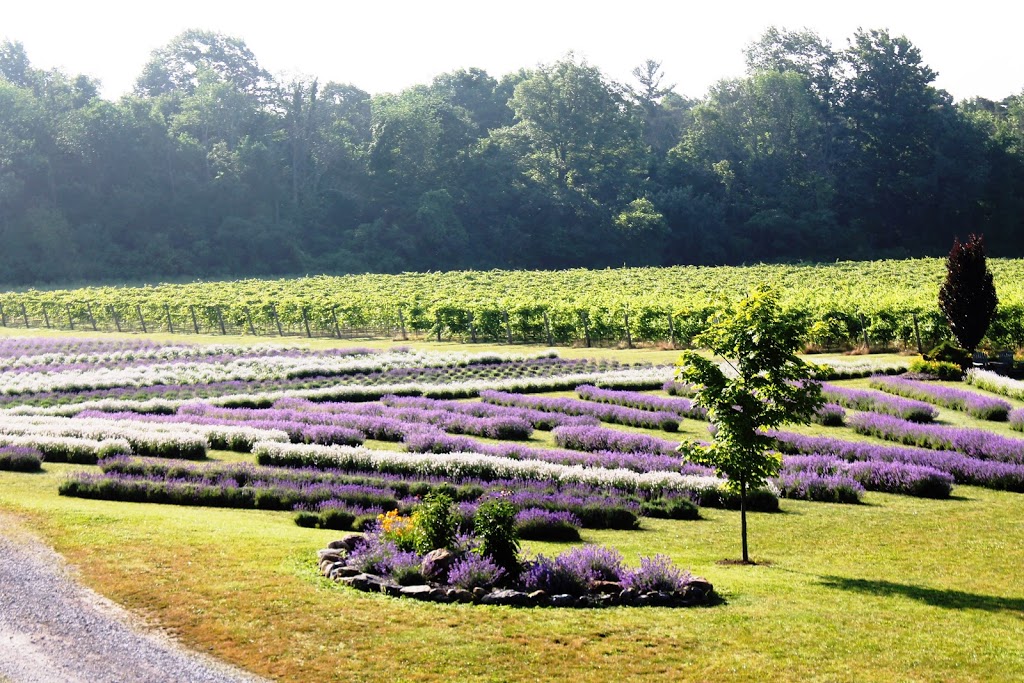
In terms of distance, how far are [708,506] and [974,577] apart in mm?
6370

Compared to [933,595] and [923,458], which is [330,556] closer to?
[933,595]

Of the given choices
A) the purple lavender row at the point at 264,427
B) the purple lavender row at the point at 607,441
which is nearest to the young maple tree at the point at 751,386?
the purple lavender row at the point at 607,441

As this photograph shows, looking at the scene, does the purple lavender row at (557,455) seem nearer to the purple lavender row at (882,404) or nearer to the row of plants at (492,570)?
the purple lavender row at (882,404)

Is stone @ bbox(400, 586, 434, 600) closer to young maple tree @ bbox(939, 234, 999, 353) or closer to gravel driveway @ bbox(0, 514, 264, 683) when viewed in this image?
gravel driveway @ bbox(0, 514, 264, 683)

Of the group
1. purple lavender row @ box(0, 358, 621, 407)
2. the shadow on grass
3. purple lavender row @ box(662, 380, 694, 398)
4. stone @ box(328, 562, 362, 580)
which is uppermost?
purple lavender row @ box(0, 358, 621, 407)

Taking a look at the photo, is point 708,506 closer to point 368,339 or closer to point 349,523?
point 349,523

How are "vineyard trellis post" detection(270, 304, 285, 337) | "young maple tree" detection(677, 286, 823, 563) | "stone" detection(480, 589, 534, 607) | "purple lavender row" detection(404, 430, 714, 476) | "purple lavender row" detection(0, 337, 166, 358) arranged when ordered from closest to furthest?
1. "stone" detection(480, 589, 534, 607)
2. "young maple tree" detection(677, 286, 823, 563)
3. "purple lavender row" detection(404, 430, 714, 476)
4. "purple lavender row" detection(0, 337, 166, 358)
5. "vineyard trellis post" detection(270, 304, 285, 337)

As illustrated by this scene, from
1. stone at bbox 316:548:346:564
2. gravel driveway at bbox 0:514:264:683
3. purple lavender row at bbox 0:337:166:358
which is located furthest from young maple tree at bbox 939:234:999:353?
purple lavender row at bbox 0:337:166:358

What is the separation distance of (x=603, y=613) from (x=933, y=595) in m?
4.59

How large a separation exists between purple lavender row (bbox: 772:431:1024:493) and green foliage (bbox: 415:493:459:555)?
916 cm

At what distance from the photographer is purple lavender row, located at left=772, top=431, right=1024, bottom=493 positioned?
2206cm

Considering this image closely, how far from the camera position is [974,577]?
603 inches

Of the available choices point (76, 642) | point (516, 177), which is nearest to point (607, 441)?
point (76, 642)

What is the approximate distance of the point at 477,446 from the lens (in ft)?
82.0
